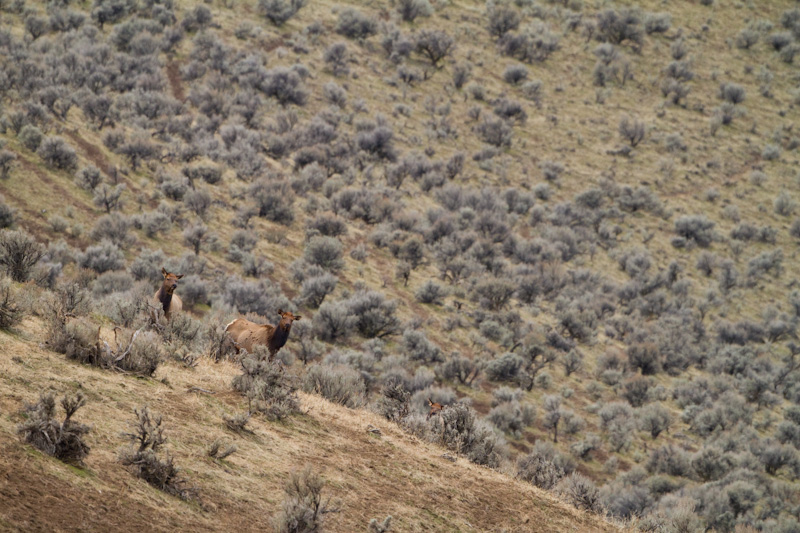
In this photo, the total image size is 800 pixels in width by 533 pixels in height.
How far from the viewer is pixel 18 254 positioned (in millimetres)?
15203

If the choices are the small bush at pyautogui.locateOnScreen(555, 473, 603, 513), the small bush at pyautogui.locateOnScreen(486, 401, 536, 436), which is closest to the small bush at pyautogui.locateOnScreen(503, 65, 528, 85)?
the small bush at pyautogui.locateOnScreen(486, 401, 536, 436)

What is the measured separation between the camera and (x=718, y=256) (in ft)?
119

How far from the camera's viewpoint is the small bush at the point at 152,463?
6441 mm

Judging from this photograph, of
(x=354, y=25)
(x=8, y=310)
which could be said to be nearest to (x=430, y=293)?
(x=8, y=310)

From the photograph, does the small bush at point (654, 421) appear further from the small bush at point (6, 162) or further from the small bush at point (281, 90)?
the small bush at point (281, 90)

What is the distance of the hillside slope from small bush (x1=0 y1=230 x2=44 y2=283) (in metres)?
5.91

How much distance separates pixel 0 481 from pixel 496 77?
44.9 m

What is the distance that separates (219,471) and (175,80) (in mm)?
31799

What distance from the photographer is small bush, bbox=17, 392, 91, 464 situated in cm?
618

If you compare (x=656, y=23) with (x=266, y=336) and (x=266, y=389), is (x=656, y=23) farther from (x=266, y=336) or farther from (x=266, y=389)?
(x=266, y=389)

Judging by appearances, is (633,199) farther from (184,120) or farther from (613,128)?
(184,120)

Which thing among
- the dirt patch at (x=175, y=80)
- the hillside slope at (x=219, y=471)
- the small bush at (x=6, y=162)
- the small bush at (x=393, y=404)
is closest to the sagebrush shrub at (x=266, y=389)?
the hillside slope at (x=219, y=471)

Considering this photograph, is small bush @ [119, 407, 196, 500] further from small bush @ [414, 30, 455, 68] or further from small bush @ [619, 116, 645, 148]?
small bush @ [414, 30, 455, 68]

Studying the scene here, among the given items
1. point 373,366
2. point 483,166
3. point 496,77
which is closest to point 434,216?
point 483,166
